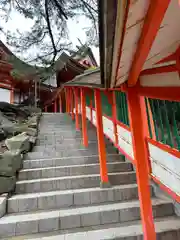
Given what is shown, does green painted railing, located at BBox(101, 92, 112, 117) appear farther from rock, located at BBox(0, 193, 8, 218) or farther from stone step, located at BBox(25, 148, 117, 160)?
rock, located at BBox(0, 193, 8, 218)

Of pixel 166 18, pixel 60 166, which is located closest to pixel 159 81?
pixel 166 18

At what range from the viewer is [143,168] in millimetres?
2188

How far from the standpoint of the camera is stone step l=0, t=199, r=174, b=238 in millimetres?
2512

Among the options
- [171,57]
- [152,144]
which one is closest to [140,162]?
[152,144]

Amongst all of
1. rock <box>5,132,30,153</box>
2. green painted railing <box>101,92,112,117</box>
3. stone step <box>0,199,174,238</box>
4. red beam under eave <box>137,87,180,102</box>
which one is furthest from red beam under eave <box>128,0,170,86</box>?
rock <box>5,132,30,153</box>

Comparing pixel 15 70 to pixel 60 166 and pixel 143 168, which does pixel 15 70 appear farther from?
pixel 143 168

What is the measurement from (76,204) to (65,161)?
1.33 meters

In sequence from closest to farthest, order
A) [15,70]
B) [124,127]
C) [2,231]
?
[2,231]
[124,127]
[15,70]

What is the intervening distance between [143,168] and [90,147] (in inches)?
115

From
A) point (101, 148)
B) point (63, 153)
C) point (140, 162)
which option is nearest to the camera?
point (140, 162)

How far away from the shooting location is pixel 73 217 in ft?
8.72

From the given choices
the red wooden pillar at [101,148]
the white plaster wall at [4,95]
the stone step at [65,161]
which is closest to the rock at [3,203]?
the stone step at [65,161]

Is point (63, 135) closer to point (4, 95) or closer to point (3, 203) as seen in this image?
point (3, 203)

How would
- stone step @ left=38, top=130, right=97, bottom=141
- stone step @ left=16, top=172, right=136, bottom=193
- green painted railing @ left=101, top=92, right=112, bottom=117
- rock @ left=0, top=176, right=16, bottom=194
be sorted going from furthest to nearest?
stone step @ left=38, top=130, right=97, bottom=141 < green painted railing @ left=101, top=92, right=112, bottom=117 < stone step @ left=16, top=172, right=136, bottom=193 < rock @ left=0, top=176, right=16, bottom=194
